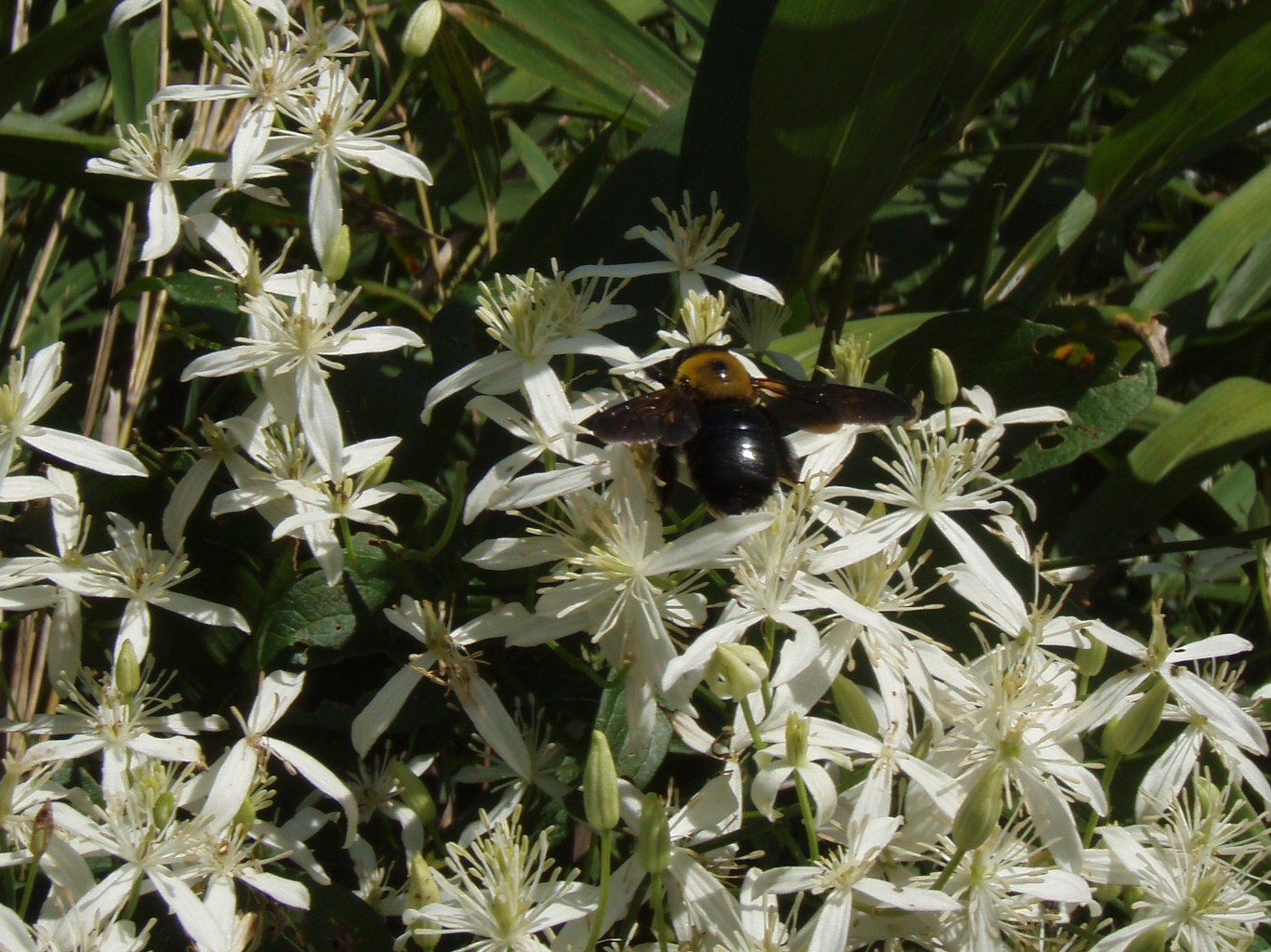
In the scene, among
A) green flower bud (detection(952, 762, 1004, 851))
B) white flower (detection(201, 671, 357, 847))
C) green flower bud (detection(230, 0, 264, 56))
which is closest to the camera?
green flower bud (detection(952, 762, 1004, 851))

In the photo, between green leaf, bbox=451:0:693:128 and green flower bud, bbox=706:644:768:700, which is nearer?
green flower bud, bbox=706:644:768:700

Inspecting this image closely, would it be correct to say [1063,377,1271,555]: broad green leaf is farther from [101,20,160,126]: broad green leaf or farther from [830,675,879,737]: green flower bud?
[101,20,160,126]: broad green leaf

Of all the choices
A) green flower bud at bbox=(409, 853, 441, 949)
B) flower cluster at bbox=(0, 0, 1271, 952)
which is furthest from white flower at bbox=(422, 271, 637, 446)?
green flower bud at bbox=(409, 853, 441, 949)

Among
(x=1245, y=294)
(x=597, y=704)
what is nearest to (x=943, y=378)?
(x=597, y=704)

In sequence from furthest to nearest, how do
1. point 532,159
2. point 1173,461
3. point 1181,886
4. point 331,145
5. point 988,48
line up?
1. point 532,159
2. point 1173,461
3. point 988,48
4. point 331,145
5. point 1181,886

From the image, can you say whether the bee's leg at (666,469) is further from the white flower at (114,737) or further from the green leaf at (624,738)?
the white flower at (114,737)

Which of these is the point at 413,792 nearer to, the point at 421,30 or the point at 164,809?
the point at 164,809

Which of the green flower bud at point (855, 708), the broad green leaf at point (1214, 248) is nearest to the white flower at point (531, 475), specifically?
the green flower bud at point (855, 708)

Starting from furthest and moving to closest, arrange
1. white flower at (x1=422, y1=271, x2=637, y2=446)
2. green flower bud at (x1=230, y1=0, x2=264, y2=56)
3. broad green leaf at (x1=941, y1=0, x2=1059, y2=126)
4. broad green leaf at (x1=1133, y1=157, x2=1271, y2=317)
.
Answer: broad green leaf at (x1=1133, y1=157, x2=1271, y2=317) < broad green leaf at (x1=941, y1=0, x2=1059, y2=126) < green flower bud at (x1=230, y1=0, x2=264, y2=56) < white flower at (x1=422, y1=271, x2=637, y2=446)
